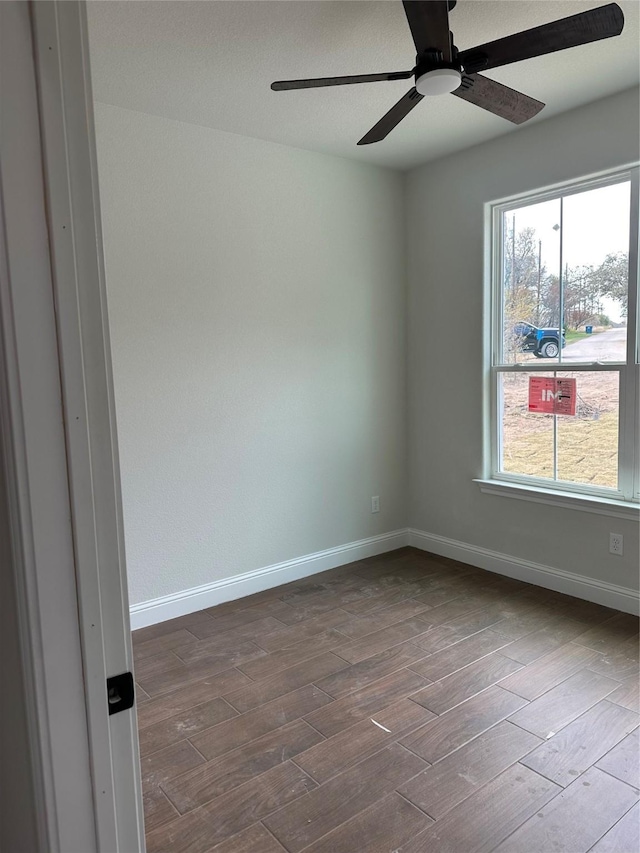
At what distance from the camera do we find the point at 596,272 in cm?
320

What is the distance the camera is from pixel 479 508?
12.8 ft

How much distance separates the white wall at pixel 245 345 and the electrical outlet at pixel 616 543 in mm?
1568

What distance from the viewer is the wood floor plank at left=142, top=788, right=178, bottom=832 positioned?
179cm

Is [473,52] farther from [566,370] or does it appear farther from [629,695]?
[629,695]

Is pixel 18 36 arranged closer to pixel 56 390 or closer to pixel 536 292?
pixel 56 390

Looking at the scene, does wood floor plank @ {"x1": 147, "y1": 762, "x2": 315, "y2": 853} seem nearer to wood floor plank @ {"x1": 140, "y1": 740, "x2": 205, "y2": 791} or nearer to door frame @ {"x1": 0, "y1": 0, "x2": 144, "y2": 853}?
wood floor plank @ {"x1": 140, "y1": 740, "x2": 205, "y2": 791}

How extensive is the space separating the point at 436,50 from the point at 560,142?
1.74m

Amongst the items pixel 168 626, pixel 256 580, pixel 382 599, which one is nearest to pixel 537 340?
pixel 382 599

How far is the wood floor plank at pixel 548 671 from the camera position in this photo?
248 centimetres

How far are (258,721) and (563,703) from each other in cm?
125

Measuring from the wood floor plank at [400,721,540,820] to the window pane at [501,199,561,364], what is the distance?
7.06ft

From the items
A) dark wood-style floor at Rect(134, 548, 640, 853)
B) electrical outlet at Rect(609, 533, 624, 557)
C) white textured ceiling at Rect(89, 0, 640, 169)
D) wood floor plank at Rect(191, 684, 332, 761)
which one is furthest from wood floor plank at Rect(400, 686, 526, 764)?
white textured ceiling at Rect(89, 0, 640, 169)

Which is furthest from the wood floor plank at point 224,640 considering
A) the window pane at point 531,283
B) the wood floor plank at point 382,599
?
the window pane at point 531,283

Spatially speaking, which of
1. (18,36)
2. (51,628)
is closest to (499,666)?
(51,628)
